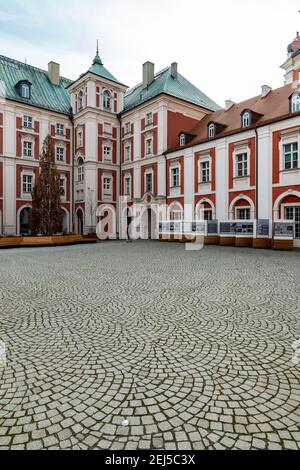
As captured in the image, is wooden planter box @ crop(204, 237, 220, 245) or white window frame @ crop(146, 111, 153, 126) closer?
wooden planter box @ crop(204, 237, 220, 245)

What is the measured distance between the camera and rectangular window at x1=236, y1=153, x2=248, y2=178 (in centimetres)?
2326

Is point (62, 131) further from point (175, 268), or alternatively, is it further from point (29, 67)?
point (175, 268)

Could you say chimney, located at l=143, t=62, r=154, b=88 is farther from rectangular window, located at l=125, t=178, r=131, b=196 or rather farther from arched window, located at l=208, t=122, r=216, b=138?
arched window, located at l=208, t=122, r=216, b=138

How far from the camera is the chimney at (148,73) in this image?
35844 mm

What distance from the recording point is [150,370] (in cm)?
344

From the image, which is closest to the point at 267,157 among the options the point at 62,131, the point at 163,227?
the point at 163,227

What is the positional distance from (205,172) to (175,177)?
379 cm

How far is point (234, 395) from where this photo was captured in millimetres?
2949

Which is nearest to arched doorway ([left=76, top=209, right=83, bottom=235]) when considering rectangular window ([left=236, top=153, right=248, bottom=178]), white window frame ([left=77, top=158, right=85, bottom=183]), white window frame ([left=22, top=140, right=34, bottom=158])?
white window frame ([left=77, top=158, right=85, bottom=183])

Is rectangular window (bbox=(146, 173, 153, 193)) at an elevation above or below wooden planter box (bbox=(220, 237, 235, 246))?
above

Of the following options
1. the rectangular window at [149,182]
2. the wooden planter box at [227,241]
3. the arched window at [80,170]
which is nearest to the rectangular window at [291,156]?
the wooden planter box at [227,241]

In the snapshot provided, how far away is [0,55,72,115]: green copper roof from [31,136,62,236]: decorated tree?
1185 cm

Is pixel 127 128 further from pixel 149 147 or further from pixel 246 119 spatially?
pixel 246 119

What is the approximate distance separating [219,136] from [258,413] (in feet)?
81.9
